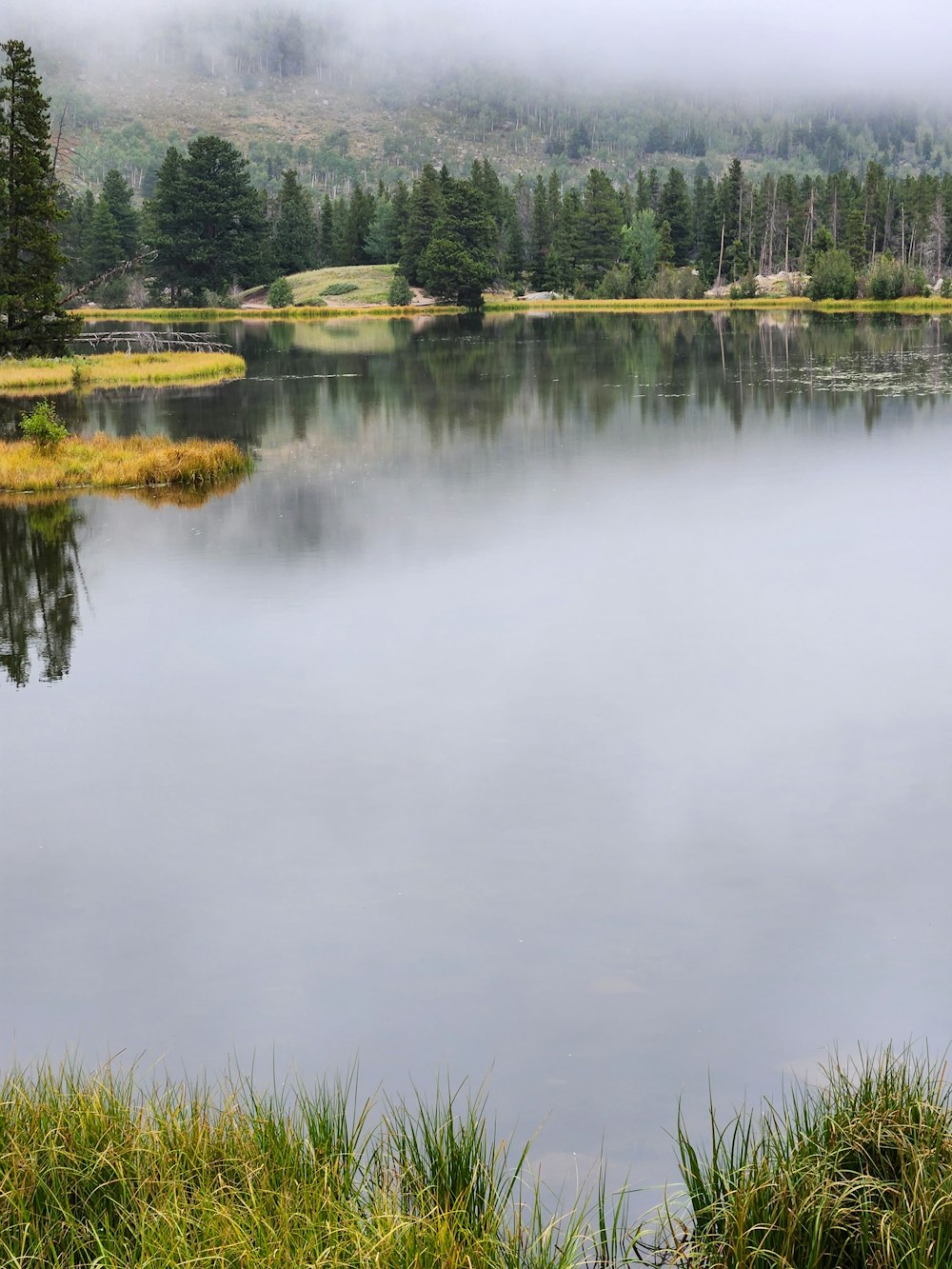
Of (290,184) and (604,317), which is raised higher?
(290,184)

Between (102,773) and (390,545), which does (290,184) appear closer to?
(390,545)

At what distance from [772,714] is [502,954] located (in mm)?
4941

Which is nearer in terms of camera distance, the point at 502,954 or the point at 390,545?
the point at 502,954

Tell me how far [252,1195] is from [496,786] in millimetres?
5962

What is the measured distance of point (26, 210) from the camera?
4544cm

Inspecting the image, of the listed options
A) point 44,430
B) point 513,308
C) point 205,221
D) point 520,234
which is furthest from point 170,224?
point 44,430

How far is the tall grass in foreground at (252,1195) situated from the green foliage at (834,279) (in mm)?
107596

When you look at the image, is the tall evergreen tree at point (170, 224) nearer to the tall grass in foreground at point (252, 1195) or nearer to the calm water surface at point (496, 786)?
the calm water surface at point (496, 786)

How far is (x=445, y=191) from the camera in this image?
112 metres

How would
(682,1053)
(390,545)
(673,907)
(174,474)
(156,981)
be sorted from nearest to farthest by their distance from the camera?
1. (682,1053)
2. (156,981)
3. (673,907)
4. (390,545)
5. (174,474)

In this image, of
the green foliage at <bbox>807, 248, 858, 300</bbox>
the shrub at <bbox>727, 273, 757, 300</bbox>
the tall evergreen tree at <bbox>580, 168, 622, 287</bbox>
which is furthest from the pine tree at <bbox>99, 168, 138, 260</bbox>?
the green foliage at <bbox>807, 248, 858, 300</bbox>

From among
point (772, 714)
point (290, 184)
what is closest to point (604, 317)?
point (290, 184)

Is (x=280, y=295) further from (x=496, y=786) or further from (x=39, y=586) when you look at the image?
(x=496, y=786)

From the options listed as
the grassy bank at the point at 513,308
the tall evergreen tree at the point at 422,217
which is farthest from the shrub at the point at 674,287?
the tall evergreen tree at the point at 422,217
